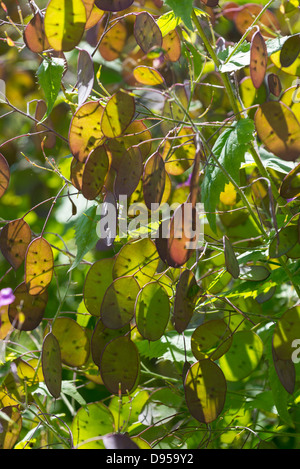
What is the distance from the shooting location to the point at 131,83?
0.96 m

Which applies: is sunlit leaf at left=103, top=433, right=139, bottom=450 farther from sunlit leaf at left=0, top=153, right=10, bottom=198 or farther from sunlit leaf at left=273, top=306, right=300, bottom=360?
sunlit leaf at left=0, top=153, right=10, bottom=198

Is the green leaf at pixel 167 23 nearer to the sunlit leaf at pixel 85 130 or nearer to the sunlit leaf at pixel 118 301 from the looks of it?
the sunlit leaf at pixel 85 130

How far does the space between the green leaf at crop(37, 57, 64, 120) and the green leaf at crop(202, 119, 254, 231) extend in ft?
0.59

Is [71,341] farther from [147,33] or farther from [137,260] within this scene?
[147,33]

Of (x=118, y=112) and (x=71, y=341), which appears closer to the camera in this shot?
(x=118, y=112)

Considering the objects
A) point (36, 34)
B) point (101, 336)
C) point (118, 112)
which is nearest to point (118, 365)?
point (101, 336)

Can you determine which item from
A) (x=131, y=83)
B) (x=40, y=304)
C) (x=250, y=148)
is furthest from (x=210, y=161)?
(x=131, y=83)

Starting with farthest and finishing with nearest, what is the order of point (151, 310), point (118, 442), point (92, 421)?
point (92, 421) → point (151, 310) → point (118, 442)

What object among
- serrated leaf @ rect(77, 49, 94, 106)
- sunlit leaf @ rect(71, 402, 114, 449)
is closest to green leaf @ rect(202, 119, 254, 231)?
serrated leaf @ rect(77, 49, 94, 106)

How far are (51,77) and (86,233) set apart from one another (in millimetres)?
173

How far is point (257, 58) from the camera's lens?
580mm

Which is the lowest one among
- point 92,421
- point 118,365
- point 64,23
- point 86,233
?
point 92,421

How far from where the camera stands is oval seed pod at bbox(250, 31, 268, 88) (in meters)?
0.58

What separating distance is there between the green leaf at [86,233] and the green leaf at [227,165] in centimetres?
13
